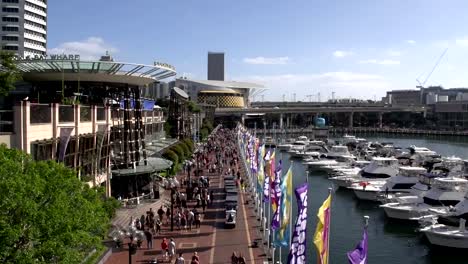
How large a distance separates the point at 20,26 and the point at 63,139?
427 feet

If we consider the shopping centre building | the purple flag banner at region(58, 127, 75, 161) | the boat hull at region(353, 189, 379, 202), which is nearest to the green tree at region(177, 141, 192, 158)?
the shopping centre building

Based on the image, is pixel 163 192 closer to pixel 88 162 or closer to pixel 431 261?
pixel 88 162

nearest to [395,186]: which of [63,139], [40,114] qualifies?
[63,139]

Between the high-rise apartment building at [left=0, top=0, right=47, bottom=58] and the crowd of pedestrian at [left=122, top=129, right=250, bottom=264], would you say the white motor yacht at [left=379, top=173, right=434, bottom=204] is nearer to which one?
the crowd of pedestrian at [left=122, top=129, right=250, bottom=264]

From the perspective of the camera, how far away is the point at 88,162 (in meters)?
37.3

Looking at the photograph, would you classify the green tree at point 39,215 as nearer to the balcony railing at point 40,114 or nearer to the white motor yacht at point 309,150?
the balcony railing at point 40,114

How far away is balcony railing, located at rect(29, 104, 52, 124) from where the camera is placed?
92.9ft

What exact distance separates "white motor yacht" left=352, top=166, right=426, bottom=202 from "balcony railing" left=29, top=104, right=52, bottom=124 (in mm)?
38787

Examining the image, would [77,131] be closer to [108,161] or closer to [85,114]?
[85,114]

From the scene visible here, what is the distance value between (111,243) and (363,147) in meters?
93.4

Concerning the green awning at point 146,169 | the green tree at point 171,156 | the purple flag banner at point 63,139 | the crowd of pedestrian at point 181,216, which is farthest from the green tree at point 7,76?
the green tree at point 171,156

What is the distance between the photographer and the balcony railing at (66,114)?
32656 mm

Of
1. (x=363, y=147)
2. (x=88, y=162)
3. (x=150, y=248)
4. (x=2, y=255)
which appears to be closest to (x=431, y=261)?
(x=150, y=248)

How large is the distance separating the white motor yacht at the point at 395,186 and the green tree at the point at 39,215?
45.6 metres
